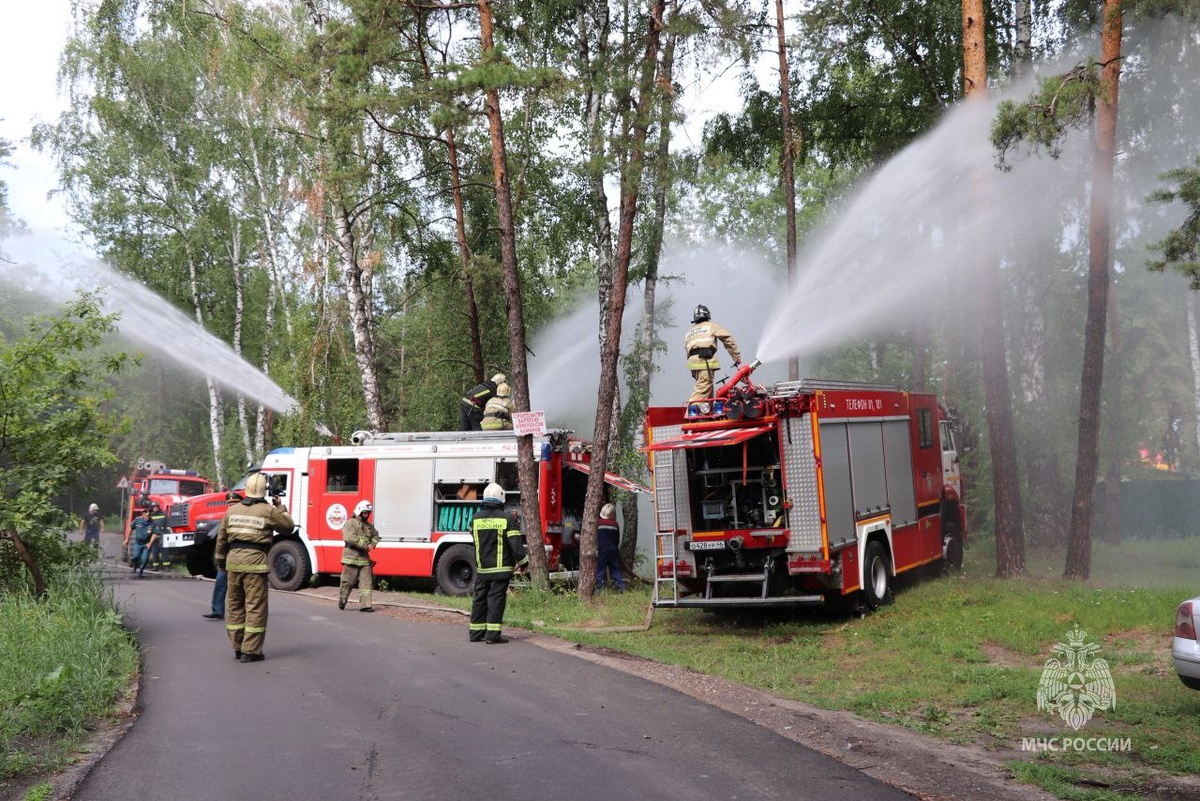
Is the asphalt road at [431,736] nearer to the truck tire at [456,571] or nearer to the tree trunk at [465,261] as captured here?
the truck tire at [456,571]

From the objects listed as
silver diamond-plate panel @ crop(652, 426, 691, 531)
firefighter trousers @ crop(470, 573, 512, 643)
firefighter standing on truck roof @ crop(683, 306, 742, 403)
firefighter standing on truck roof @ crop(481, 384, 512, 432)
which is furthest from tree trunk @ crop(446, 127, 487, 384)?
firefighter trousers @ crop(470, 573, 512, 643)

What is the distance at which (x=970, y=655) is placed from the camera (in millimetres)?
9906

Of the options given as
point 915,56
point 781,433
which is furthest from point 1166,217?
point 781,433

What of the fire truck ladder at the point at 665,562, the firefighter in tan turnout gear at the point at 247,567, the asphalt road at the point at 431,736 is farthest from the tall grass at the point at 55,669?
the fire truck ladder at the point at 665,562

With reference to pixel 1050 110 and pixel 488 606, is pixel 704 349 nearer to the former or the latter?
pixel 488 606

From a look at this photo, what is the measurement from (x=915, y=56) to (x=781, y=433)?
8.72 meters

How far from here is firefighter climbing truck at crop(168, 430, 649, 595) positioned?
52.7 feet

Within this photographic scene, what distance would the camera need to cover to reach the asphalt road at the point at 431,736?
552 centimetres

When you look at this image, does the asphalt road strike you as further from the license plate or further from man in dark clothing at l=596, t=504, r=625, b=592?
man in dark clothing at l=596, t=504, r=625, b=592

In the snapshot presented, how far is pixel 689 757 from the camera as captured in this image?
6.17 metres

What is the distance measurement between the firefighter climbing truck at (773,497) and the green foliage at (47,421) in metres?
6.25

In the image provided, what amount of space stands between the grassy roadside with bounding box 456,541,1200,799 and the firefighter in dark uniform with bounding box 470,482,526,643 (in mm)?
1080

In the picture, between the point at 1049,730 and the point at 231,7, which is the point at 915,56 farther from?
the point at 231,7

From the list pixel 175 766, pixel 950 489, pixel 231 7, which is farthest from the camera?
pixel 231 7
